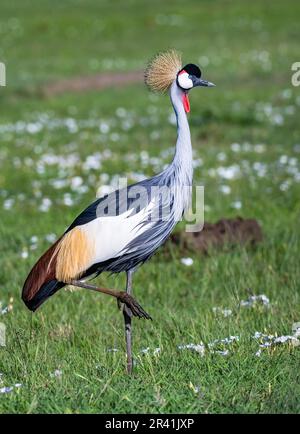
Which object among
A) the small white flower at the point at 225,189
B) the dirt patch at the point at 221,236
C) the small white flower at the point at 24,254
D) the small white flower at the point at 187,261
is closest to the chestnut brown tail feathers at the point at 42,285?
the small white flower at the point at 187,261

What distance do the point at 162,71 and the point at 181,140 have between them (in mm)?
504

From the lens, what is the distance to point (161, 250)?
851cm

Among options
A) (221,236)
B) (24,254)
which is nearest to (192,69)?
(221,236)

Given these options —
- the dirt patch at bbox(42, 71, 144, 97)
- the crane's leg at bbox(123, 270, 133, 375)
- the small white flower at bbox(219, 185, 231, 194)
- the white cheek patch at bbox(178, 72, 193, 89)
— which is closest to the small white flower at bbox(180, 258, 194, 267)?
the crane's leg at bbox(123, 270, 133, 375)

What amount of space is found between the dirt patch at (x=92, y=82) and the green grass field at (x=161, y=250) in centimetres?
58

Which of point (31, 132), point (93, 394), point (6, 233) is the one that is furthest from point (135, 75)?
point (93, 394)

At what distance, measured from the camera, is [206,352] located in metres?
5.15

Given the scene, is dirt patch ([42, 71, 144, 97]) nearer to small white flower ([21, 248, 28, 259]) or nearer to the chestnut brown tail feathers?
small white flower ([21, 248, 28, 259])

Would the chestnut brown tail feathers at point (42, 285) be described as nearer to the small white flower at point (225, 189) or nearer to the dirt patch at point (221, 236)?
the dirt patch at point (221, 236)

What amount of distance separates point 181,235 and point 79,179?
321cm

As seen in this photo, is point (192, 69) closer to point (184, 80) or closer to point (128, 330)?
point (184, 80)

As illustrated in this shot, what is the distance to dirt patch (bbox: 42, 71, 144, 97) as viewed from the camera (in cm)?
2331

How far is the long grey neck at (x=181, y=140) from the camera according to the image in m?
5.28
